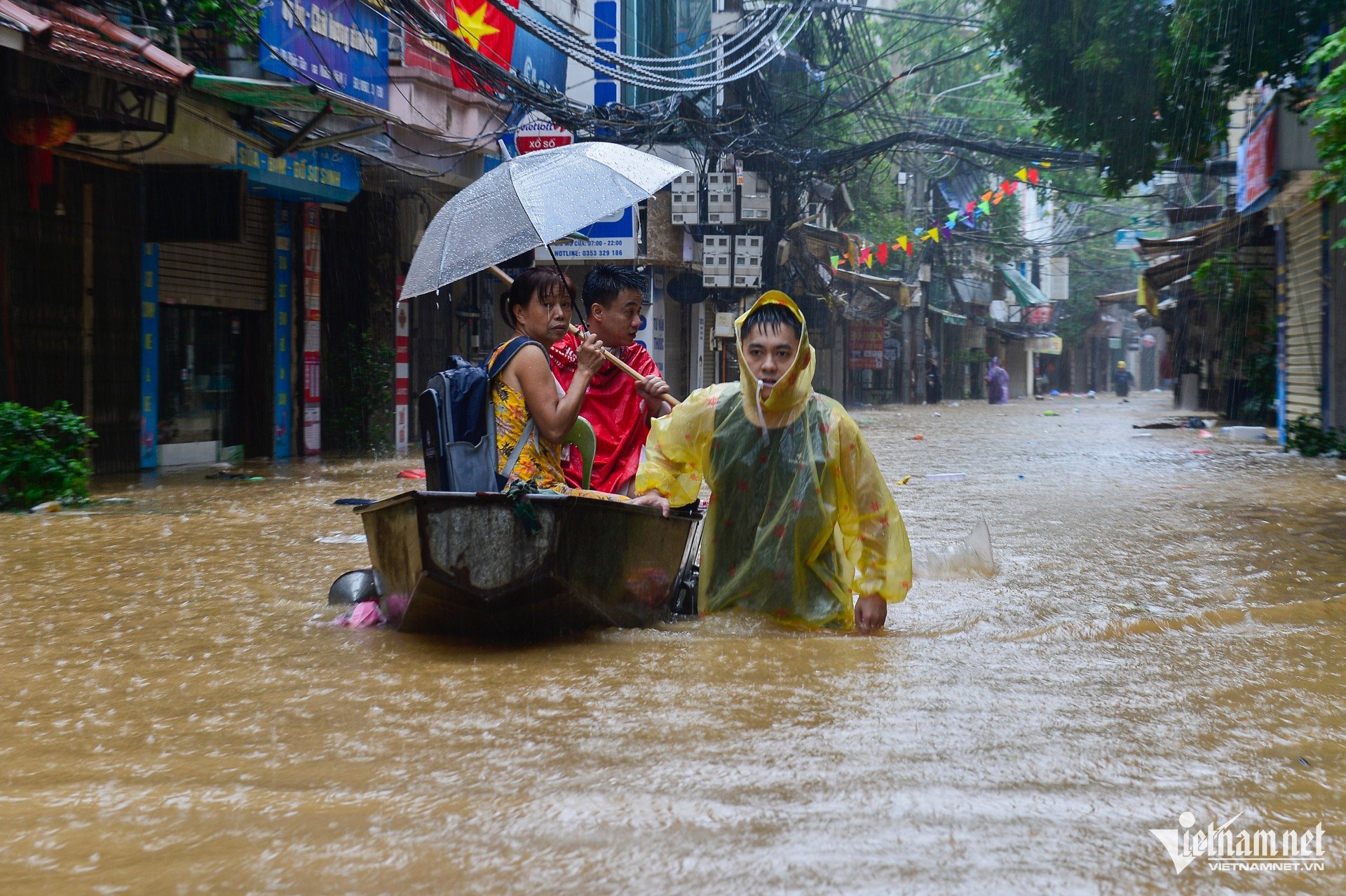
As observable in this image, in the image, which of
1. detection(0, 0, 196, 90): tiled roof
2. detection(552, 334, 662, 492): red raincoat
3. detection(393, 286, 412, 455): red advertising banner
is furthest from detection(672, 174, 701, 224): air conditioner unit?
detection(552, 334, 662, 492): red raincoat

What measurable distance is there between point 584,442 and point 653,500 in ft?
1.78

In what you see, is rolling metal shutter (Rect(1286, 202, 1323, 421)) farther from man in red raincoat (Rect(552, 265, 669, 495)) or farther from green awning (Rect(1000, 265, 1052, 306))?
green awning (Rect(1000, 265, 1052, 306))

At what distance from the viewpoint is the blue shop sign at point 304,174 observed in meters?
12.0

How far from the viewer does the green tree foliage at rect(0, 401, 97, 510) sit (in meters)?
8.45

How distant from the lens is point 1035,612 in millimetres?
5859

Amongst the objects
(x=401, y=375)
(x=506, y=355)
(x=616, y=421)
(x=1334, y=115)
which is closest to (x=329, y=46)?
(x=401, y=375)

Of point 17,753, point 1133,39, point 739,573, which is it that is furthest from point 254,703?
point 1133,39

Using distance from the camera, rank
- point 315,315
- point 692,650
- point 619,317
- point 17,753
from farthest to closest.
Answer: point 315,315 < point 619,317 < point 692,650 < point 17,753

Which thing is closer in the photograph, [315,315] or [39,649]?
[39,649]

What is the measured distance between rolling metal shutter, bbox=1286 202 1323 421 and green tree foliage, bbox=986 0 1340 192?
10.8 ft

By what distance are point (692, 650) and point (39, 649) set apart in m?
2.45

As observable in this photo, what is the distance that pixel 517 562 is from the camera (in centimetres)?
414

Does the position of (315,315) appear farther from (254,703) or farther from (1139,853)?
(1139,853)

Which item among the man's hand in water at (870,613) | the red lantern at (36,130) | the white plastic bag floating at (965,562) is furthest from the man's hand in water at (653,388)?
the red lantern at (36,130)
